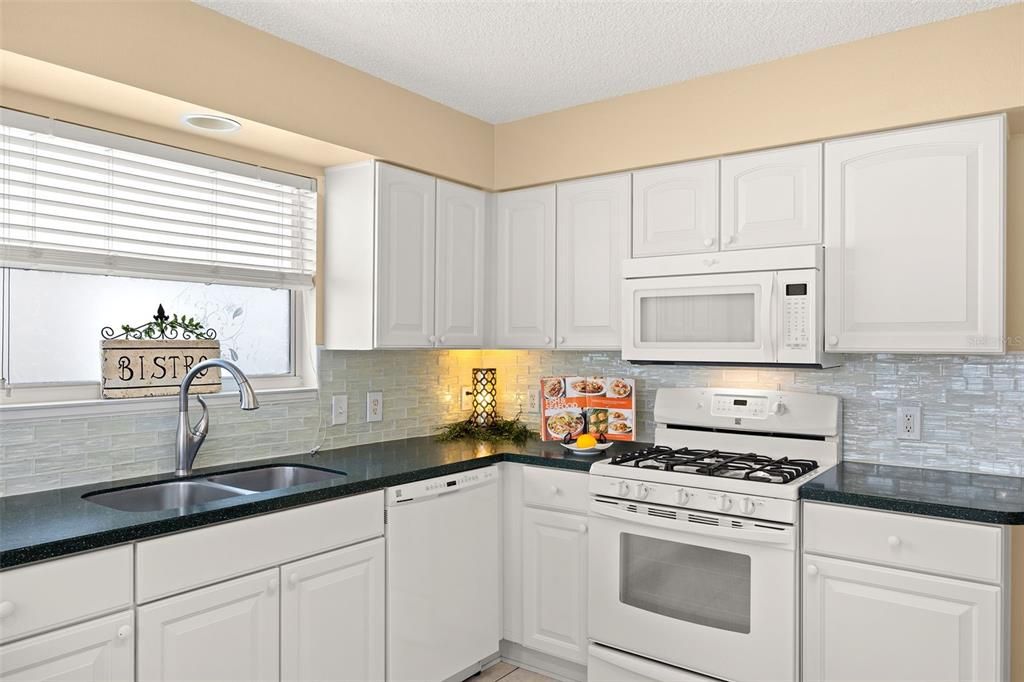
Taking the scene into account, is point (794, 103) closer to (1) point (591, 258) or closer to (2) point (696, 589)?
(1) point (591, 258)

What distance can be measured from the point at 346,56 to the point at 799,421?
231cm

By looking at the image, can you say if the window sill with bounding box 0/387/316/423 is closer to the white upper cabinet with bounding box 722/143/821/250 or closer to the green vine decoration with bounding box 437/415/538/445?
the green vine decoration with bounding box 437/415/538/445

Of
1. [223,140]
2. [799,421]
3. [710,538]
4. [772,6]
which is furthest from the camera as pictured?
[799,421]

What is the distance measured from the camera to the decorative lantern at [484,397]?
A: 12.4 ft

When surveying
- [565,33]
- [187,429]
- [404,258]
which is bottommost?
[187,429]

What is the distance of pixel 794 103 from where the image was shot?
271cm

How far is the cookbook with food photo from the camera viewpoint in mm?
3316

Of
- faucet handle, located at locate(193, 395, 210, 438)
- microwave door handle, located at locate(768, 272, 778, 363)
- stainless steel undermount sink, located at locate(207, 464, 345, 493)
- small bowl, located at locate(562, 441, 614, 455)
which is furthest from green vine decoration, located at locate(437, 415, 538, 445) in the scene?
microwave door handle, located at locate(768, 272, 778, 363)

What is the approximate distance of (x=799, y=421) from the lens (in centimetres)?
289

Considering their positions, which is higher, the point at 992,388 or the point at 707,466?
the point at 992,388

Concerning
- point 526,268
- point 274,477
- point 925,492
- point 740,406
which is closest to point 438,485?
point 274,477

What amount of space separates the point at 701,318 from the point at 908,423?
0.88 m

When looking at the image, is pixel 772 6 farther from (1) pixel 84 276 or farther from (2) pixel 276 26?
(1) pixel 84 276

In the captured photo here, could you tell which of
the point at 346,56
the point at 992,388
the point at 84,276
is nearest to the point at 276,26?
the point at 346,56
